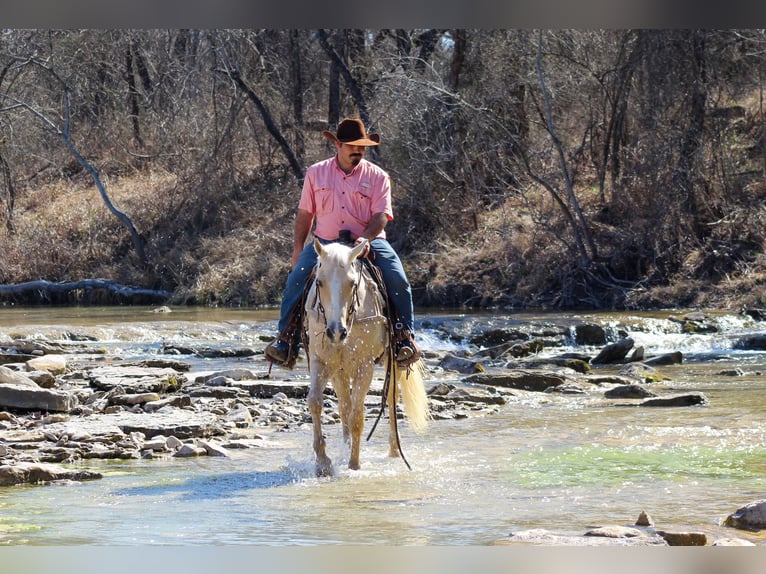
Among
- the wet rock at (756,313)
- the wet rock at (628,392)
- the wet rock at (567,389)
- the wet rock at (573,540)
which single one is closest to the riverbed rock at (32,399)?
the wet rock at (567,389)

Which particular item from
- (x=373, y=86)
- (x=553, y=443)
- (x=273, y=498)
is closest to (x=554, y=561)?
(x=273, y=498)

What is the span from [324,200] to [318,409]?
125 centimetres

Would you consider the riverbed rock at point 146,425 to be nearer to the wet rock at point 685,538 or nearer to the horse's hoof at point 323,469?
the horse's hoof at point 323,469

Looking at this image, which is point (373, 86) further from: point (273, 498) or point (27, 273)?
point (273, 498)

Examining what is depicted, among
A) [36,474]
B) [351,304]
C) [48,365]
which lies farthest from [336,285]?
[48,365]

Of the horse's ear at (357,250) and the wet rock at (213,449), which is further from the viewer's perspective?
the wet rock at (213,449)

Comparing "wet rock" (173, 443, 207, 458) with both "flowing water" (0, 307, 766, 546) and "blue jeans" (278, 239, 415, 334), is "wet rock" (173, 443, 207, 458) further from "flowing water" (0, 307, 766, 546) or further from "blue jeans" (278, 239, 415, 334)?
"blue jeans" (278, 239, 415, 334)

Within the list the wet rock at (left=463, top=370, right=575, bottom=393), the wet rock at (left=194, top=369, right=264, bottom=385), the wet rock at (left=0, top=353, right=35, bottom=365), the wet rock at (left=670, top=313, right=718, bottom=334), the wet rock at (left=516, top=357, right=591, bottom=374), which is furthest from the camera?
the wet rock at (left=670, top=313, right=718, bottom=334)

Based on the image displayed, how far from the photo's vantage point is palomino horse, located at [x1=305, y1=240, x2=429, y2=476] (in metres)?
6.69

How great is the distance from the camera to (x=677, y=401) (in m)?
10.3

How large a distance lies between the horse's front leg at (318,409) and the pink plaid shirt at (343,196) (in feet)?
2.67

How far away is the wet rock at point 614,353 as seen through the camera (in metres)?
14.5

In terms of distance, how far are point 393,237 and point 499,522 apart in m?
18.3

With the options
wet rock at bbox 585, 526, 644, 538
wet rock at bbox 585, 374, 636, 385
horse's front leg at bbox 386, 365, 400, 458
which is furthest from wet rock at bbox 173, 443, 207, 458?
wet rock at bbox 585, 374, 636, 385
